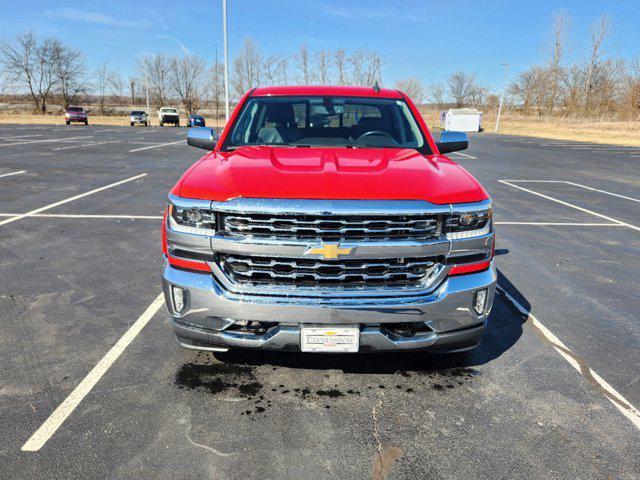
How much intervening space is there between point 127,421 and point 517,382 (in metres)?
2.44

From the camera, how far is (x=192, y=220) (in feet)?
8.49

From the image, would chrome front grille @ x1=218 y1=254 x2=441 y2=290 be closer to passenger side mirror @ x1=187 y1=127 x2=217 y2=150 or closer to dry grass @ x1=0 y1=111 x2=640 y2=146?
passenger side mirror @ x1=187 y1=127 x2=217 y2=150

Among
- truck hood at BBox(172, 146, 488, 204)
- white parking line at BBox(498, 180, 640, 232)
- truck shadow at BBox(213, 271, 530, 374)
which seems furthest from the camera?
white parking line at BBox(498, 180, 640, 232)

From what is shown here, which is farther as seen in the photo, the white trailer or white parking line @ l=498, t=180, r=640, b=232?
the white trailer

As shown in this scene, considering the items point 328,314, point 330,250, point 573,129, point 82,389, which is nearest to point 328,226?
point 330,250

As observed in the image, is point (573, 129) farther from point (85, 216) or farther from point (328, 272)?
point (328, 272)

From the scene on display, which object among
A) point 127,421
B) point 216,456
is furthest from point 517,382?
point 127,421

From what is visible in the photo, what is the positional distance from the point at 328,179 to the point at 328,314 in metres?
0.76

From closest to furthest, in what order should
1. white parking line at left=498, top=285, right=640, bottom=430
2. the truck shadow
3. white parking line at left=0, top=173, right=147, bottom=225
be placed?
white parking line at left=498, top=285, right=640, bottom=430 → the truck shadow → white parking line at left=0, top=173, right=147, bottom=225

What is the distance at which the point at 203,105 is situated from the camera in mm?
89875

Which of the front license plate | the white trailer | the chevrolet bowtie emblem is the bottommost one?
the front license plate

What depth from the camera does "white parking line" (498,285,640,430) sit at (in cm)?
272

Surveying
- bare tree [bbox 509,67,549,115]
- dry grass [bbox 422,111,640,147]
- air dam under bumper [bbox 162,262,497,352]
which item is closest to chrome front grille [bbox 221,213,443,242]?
air dam under bumper [bbox 162,262,497,352]

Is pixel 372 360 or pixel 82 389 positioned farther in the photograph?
pixel 372 360
